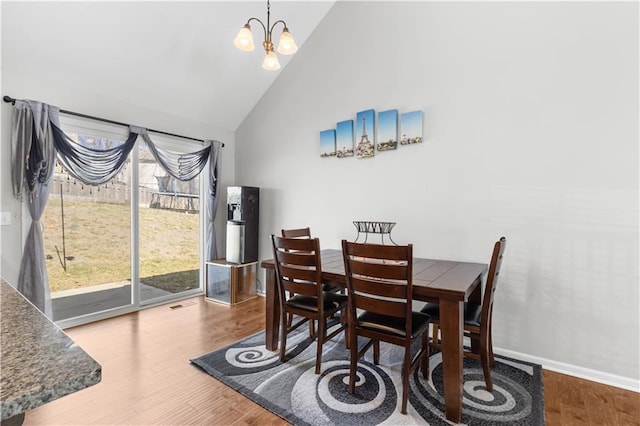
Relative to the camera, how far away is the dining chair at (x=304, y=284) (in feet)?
7.35

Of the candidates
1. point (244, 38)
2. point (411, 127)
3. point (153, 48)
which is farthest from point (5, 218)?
point (411, 127)

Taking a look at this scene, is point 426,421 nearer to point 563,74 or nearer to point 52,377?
point 52,377

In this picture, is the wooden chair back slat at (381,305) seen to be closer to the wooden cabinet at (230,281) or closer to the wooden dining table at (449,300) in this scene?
the wooden dining table at (449,300)

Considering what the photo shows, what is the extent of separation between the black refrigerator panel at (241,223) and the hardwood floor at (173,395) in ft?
3.81

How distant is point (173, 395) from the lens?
201cm

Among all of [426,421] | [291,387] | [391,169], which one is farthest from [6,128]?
[426,421]

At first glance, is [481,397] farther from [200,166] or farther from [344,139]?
[200,166]

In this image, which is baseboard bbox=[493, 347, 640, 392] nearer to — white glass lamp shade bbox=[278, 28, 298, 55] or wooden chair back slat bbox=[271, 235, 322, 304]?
wooden chair back slat bbox=[271, 235, 322, 304]

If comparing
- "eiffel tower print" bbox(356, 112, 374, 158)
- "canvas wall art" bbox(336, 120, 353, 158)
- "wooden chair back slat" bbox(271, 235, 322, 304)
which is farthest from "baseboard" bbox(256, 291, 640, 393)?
"canvas wall art" bbox(336, 120, 353, 158)

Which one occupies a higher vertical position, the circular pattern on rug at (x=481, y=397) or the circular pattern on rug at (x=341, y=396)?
the circular pattern on rug at (x=341, y=396)

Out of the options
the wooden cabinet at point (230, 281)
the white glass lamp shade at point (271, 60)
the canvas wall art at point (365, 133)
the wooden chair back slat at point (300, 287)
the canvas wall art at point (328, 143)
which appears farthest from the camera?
the wooden cabinet at point (230, 281)

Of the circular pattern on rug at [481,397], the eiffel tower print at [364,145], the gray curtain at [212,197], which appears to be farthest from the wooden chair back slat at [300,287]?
the gray curtain at [212,197]

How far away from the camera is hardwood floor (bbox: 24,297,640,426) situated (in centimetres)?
180

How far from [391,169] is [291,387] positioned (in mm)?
2135
